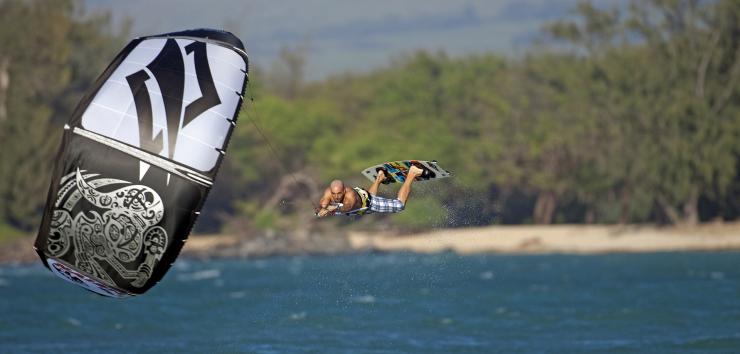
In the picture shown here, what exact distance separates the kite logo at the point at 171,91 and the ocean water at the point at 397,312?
1089 cm

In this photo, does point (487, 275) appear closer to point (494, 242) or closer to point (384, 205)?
point (494, 242)

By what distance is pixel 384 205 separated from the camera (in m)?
20.2

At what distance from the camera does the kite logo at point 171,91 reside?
17156 mm

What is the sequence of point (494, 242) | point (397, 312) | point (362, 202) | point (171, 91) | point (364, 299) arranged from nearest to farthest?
point (171, 91), point (362, 202), point (397, 312), point (364, 299), point (494, 242)

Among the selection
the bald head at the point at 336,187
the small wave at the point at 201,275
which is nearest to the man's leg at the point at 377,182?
the bald head at the point at 336,187

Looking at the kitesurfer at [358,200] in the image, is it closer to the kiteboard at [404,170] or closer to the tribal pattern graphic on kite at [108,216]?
the kiteboard at [404,170]

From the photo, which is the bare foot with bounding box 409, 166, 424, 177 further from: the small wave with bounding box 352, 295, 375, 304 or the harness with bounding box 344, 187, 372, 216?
the small wave with bounding box 352, 295, 375, 304

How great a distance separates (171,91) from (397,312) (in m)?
20.0

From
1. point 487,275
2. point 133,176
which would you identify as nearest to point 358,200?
point 133,176

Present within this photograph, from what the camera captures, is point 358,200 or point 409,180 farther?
point 409,180

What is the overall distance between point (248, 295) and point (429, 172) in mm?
25762

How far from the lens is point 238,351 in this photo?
27.7m

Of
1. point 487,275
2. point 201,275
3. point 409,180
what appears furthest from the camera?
point 201,275

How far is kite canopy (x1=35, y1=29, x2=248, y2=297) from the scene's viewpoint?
56.0ft
